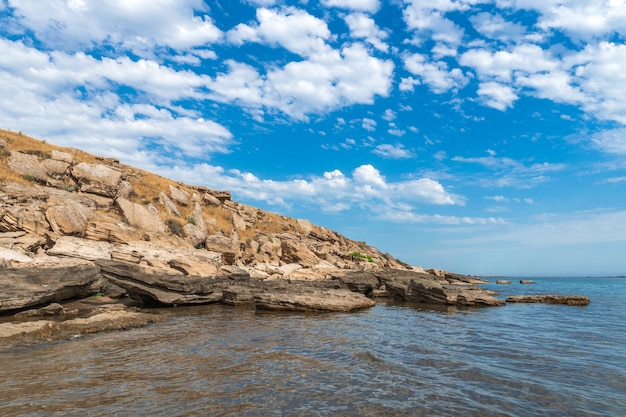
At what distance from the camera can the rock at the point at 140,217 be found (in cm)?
3472

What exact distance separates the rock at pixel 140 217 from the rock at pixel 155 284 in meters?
12.6

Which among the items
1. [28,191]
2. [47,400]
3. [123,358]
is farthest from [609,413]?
[28,191]

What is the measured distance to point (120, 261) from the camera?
22969 mm

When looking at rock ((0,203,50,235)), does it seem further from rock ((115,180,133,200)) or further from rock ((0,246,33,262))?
rock ((115,180,133,200))

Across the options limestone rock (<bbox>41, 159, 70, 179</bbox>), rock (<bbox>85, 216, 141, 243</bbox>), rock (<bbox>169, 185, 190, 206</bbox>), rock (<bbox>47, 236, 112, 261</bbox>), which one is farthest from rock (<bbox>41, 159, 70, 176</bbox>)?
rock (<bbox>47, 236, 112, 261</bbox>)

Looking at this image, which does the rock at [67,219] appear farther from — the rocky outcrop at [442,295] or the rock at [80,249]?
the rocky outcrop at [442,295]

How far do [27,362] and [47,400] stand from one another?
12.1 ft

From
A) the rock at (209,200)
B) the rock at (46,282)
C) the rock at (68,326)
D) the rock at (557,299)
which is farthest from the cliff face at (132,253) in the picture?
the rock at (557,299)

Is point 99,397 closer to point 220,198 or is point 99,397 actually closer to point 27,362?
point 27,362

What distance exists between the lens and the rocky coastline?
16766mm

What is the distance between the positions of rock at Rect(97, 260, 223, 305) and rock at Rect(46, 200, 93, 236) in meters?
6.66

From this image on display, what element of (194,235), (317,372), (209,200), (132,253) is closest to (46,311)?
(132,253)

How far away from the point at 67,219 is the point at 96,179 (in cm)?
1319

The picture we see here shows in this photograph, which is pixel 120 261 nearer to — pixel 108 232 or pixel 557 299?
pixel 108 232
